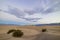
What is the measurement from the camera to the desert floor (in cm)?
169

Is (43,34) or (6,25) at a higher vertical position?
(6,25)

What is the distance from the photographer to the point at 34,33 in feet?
5.69

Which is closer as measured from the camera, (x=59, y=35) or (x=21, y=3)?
(x=59, y=35)

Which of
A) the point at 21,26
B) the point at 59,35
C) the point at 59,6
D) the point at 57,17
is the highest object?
the point at 59,6

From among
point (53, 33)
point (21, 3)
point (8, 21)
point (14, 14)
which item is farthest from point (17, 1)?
point (53, 33)

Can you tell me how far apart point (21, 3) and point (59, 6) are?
0.53 metres

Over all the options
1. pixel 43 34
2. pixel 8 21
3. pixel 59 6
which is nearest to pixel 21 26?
pixel 8 21

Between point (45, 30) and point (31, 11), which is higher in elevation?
point (31, 11)

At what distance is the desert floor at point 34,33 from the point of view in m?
1.69

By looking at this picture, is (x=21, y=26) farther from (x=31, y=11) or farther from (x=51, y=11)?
(x=51, y=11)

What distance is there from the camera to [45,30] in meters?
1.74

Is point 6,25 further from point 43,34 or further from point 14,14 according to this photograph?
point 43,34

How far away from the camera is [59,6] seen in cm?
179

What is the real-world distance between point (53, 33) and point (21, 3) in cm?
60
